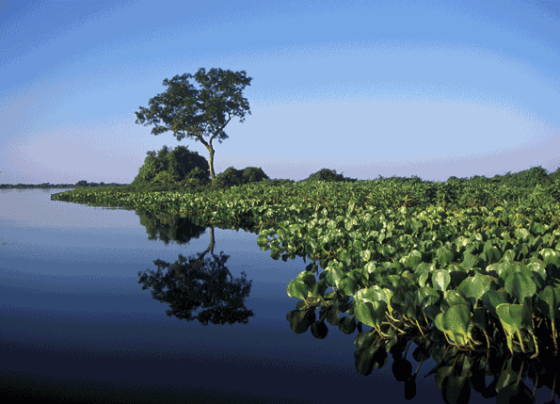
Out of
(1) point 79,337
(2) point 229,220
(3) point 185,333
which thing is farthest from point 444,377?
(2) point 229,220

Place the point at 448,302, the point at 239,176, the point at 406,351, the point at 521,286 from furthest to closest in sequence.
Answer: the point at 239,176
the point at 406,351
the point at 448,302
the point at 521,286

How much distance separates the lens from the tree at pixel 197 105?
36281mm

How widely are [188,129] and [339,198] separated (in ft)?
81.0

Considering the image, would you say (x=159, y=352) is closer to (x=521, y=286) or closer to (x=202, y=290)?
(x=202, y=290)

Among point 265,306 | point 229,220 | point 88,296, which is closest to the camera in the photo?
point 265,306

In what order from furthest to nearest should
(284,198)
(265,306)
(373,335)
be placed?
(284,198)
(265,306)
(373,335)

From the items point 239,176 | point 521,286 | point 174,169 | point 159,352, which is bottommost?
point 159,352

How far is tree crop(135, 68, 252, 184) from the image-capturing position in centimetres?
3628

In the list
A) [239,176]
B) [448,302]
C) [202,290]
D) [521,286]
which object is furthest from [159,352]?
[239,176]

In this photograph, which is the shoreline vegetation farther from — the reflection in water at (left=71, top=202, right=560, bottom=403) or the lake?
the lake

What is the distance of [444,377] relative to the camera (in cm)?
291

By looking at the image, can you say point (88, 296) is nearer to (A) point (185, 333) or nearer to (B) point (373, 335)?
(A) point (185, 333)

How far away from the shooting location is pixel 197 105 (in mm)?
36469

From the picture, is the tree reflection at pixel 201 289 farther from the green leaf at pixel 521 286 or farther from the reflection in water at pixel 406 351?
the green leaf at pixel 521 286
